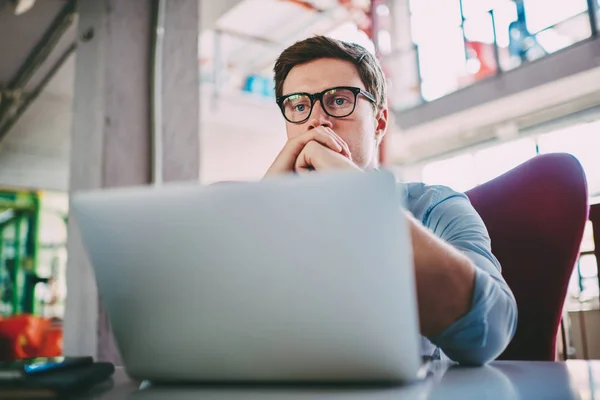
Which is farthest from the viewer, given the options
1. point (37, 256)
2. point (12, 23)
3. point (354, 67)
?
point (37, 256)

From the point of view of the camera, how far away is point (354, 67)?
1126 millimetres

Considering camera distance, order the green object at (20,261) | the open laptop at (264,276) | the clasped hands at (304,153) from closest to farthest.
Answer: the open laptop at (264,276), the clasped hands at (304,153), the green object at (20,261)

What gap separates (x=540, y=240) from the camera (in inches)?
36.9

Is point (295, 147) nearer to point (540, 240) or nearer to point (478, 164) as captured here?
point (540, 240)

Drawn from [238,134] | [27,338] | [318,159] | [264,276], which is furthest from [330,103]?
[238,134]

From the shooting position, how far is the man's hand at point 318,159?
2.20 feet

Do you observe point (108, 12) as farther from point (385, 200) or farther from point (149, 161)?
point (385, 200)

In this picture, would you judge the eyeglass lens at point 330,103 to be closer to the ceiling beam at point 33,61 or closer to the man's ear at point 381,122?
the man's ear at point 381,122

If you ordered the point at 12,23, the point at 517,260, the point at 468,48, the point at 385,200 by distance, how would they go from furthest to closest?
the point at 468,48, the point at 12,23, the point at 517,260, the point at 385,200

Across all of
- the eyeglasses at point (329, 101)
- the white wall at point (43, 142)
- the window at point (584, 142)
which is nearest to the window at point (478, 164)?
the window at point (584, 142)

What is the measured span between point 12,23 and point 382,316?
3979mm

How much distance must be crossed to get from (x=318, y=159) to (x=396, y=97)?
6569mm

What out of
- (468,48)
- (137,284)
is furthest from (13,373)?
(468,48)

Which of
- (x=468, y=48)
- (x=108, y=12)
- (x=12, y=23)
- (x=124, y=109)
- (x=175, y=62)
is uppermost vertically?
(x=468, y=48)
